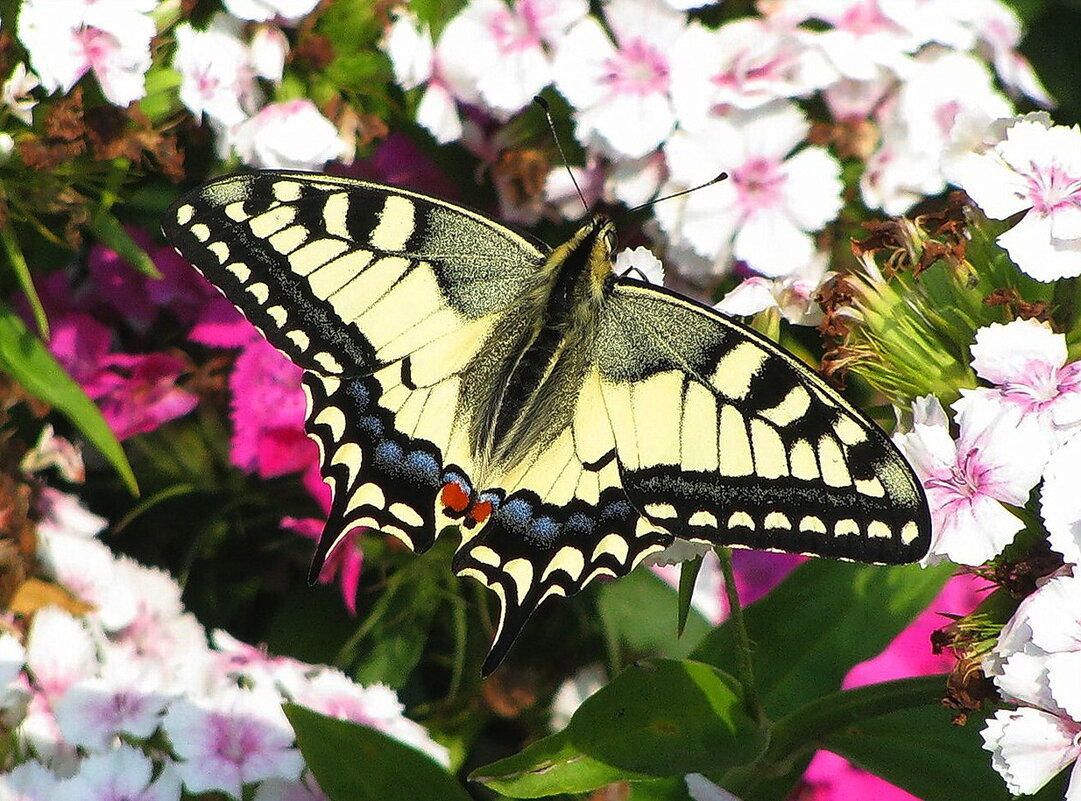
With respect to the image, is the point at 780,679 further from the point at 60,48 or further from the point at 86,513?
the point at 60,48

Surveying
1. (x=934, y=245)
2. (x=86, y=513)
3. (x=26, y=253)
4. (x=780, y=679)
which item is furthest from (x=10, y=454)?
(x=934, y=245)

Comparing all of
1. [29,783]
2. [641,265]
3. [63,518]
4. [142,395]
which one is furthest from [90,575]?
[641,265]

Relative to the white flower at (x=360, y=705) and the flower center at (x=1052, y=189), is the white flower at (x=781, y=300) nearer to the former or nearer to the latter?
the flower center at (x=1052, y=189)

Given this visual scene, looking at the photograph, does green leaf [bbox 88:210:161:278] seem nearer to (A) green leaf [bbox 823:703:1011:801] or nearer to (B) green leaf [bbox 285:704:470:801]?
(B) green leaf [bbox 285:704:470:801]

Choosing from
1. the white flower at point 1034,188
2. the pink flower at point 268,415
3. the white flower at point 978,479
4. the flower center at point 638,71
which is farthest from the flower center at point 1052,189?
the pink flower at point 268,415

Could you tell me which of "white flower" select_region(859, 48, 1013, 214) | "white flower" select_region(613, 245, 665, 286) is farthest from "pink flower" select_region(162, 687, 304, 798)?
"white flower" select_region(859, 48, 1013, 214)

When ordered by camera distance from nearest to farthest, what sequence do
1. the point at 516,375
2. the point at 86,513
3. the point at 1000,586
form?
the point at 1000,586 → the point at 516,375 → the point at 86,513
